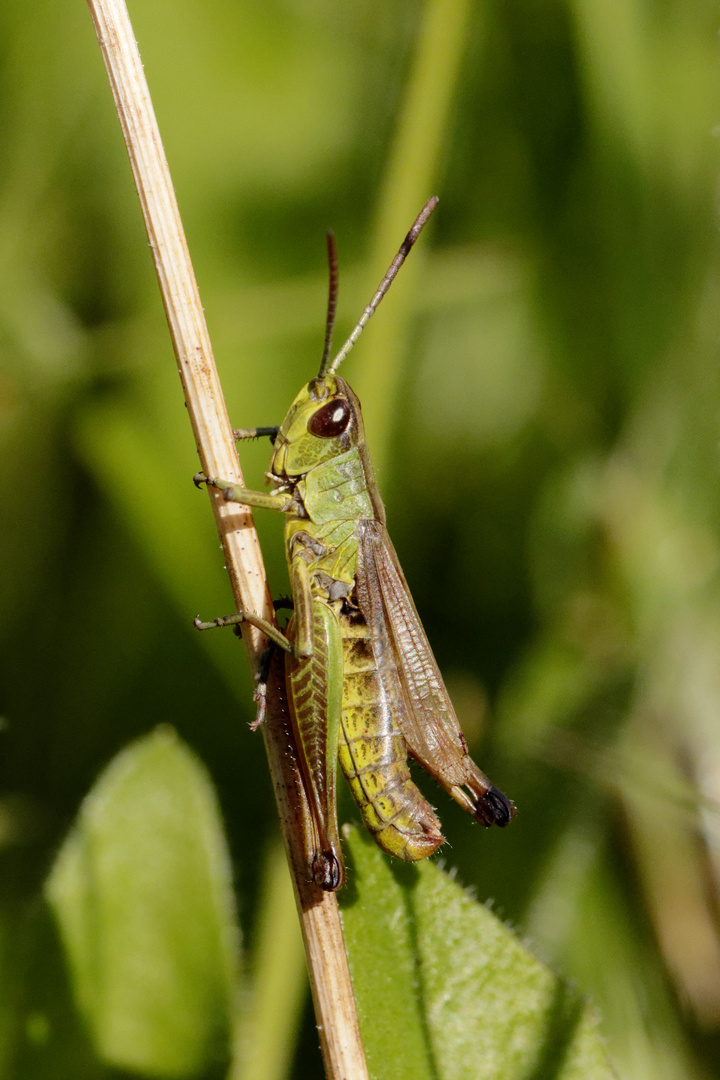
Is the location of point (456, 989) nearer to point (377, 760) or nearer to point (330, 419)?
point (377, 760)

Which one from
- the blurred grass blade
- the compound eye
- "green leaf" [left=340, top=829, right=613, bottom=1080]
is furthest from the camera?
the blurred grass blade

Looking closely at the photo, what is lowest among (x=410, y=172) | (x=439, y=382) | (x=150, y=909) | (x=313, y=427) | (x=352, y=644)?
(x=150, y=909)

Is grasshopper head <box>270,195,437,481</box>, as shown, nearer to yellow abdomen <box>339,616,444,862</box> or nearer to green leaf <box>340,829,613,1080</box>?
yellow abdomen <box>339,616,444,862</box>

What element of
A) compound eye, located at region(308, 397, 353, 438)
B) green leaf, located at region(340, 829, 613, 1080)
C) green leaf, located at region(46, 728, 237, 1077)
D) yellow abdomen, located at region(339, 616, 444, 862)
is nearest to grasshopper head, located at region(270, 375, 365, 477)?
compound eye, located at region(308, 397, 353, 438)

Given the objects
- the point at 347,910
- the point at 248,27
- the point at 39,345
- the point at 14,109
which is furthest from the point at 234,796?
the point at 248,27

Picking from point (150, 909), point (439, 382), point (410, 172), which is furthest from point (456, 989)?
point (410, 172)

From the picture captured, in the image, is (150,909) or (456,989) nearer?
(456,989)
